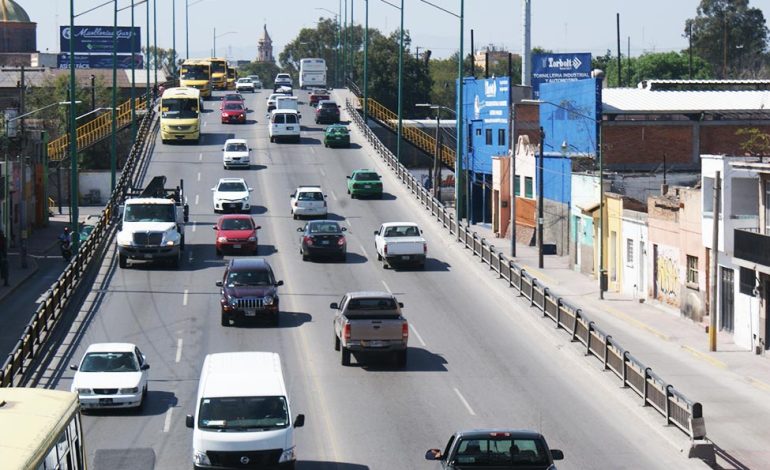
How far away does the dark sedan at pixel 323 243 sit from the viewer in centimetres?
5125

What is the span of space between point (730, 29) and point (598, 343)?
13187cm

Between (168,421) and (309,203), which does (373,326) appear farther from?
(309,203)

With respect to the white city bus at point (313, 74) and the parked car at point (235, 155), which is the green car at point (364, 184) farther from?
the white city bus at point (313, 74)

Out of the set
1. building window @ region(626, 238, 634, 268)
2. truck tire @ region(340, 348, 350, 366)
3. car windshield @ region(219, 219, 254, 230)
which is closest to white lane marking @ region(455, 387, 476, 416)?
truck tire @ region(340, 348, 350, 366)

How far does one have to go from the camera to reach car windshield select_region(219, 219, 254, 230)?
5238cm

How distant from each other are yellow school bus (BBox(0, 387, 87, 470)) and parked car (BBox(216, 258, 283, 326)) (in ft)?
69.4

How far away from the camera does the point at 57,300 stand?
3931 centimetres

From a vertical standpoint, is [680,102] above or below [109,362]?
above

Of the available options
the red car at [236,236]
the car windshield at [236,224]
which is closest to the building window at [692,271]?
the red car at [236,236]

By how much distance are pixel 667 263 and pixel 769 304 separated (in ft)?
31.5

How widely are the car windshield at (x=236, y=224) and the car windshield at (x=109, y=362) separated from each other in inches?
914

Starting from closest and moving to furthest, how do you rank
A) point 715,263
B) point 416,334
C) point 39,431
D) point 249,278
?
1. point 39,431
2. point 416,334
3. point 249,278
4. point 715,263

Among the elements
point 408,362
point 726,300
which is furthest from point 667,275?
point 408,362

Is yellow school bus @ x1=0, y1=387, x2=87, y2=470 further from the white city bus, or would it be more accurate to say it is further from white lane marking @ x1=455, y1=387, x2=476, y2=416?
the white city bus
